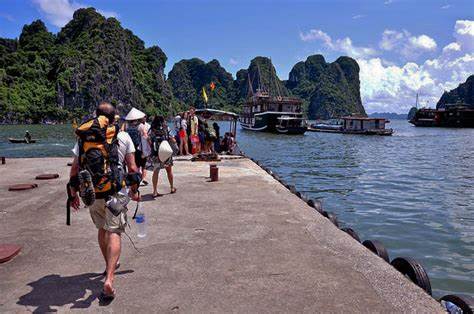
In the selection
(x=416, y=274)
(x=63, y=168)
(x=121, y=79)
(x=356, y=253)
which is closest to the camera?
(x=416, y=274)

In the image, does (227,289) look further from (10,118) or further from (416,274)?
(10,118)

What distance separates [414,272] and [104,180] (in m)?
3.84

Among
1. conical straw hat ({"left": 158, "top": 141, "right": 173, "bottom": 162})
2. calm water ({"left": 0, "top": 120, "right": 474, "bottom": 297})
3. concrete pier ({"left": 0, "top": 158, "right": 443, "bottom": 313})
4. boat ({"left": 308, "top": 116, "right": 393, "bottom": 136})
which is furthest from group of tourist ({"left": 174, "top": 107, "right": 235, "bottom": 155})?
boat ({"left": 308, "top": 116, "right": 393, "bottom": 136})

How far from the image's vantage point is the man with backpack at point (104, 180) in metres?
4.07

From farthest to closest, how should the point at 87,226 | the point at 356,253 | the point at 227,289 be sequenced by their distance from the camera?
1. the point at 87,226
2. the point at 356,253
3. the point at 227,289

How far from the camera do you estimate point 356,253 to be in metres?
5.53

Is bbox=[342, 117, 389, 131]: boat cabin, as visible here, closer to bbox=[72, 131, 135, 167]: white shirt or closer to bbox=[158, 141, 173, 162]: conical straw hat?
bbox=[158, 141, 173, 162]: conical straw hat

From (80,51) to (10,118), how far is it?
192 feet

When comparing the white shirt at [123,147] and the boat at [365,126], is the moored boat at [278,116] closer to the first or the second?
the boat at [365,126]

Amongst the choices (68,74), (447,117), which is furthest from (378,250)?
(68,74)

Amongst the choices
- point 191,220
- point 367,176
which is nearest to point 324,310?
point 191,220

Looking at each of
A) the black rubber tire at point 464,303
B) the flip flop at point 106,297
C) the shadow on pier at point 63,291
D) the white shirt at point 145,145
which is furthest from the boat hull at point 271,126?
the flip flop at point 106,297

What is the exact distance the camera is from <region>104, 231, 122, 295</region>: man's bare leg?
4.11m

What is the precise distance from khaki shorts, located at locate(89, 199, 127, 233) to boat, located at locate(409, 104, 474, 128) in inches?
4558
